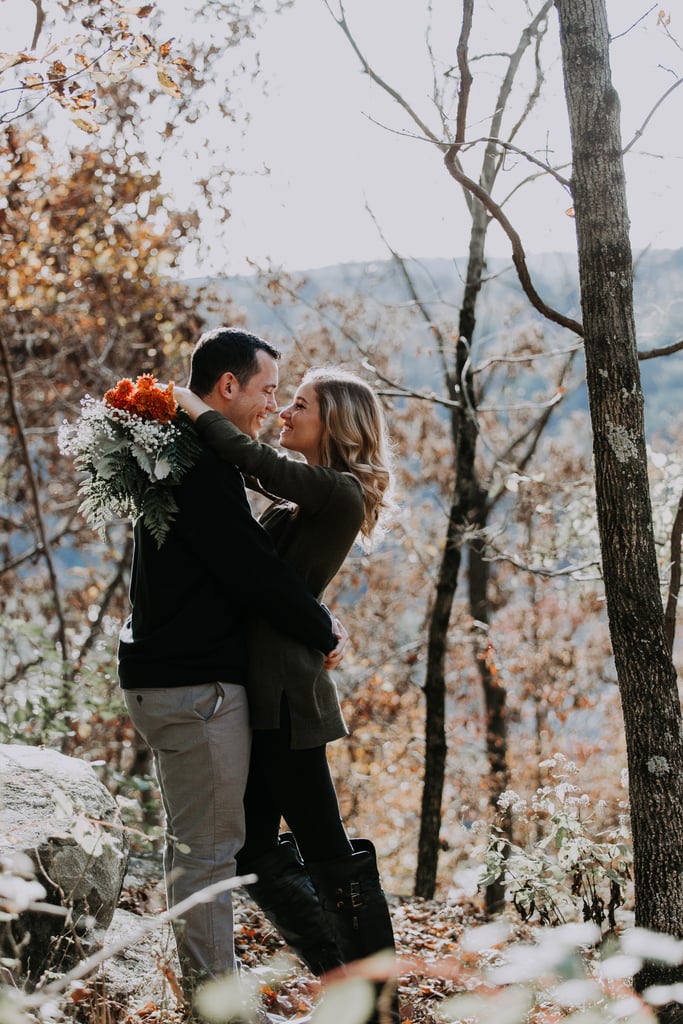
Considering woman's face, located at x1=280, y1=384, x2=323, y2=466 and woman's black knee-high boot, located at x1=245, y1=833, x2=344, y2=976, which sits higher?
woman's face, located at x1=280, y1=384, x2=323, y2=466

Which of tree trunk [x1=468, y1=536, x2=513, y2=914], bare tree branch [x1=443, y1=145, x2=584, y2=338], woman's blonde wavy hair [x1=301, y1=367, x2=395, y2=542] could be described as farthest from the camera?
tree trunk [x1=468, y1=536, x2=513, y2=914]

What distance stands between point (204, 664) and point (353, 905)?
84cm

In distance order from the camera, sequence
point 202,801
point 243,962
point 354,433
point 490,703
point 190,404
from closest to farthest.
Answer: point 202,801, point 190,404, point 354,433, point 243,962, point 490,703

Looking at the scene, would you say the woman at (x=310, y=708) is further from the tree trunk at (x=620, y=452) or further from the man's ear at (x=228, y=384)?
the tree trunk at (x=620, y=452)

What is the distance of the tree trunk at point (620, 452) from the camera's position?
2928 millimetres

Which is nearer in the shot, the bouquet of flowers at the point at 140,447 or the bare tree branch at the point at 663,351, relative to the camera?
the bouquet of flowers at the point at 140,447

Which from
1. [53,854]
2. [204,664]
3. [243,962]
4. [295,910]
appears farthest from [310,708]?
[243,962]

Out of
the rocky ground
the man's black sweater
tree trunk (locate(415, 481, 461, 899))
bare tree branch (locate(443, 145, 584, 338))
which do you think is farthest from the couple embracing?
tree trunk (locate(415, 481, 461, 899))

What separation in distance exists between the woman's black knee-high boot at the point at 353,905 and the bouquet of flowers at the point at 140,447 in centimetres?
109

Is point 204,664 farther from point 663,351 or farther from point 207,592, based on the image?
point 663,351

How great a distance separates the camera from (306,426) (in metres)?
3.05

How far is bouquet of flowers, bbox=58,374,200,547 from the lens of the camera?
8.75 feet

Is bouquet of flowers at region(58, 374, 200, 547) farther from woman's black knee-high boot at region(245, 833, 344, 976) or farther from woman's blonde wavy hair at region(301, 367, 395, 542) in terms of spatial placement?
woman's black knee-high boot at region(245, 833, 344, 976)

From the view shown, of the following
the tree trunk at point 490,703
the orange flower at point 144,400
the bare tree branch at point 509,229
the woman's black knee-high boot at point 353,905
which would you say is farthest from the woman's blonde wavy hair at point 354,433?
the tree trunk at point 490,703
